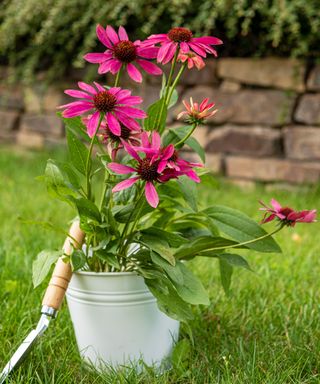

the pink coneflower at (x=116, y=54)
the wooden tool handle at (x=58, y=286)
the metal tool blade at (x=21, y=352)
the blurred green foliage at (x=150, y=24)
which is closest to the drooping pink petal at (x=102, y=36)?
the pink coneflower at (x=116, y=54)

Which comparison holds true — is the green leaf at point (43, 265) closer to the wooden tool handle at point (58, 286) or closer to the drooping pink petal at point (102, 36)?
the wooden tool handle at point (58, 286)

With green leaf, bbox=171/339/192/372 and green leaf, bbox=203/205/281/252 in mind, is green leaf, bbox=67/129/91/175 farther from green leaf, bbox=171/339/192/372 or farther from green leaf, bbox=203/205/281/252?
green leaf, bbox=171/339/192/372

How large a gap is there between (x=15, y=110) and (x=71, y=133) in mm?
2864

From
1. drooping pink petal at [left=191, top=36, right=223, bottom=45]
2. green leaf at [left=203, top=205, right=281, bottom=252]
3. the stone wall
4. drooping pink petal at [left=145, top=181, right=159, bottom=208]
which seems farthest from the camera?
the stone wall

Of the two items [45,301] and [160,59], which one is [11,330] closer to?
[45,301]

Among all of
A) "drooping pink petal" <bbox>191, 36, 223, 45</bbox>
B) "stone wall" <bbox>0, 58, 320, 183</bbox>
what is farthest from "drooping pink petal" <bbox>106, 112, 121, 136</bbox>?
"stone wall" <bbox>0, 58, 320, 183</bbox>

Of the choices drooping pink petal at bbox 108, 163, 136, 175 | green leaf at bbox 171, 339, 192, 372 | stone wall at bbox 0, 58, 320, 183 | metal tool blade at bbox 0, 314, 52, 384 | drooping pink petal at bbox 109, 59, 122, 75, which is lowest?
stone wall at bbox 0, 58, 320, 183

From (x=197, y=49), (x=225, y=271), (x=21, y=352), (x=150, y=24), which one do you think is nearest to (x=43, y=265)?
(x=21, y=352)

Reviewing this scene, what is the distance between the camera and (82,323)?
1.25 metres

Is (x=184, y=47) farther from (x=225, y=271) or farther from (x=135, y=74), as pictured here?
(x=225, y=271)

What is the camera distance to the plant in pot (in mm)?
1144

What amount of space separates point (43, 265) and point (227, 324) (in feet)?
1.67

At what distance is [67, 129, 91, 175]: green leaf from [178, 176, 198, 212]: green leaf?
18 cm

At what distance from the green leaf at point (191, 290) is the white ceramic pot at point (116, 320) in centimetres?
7
